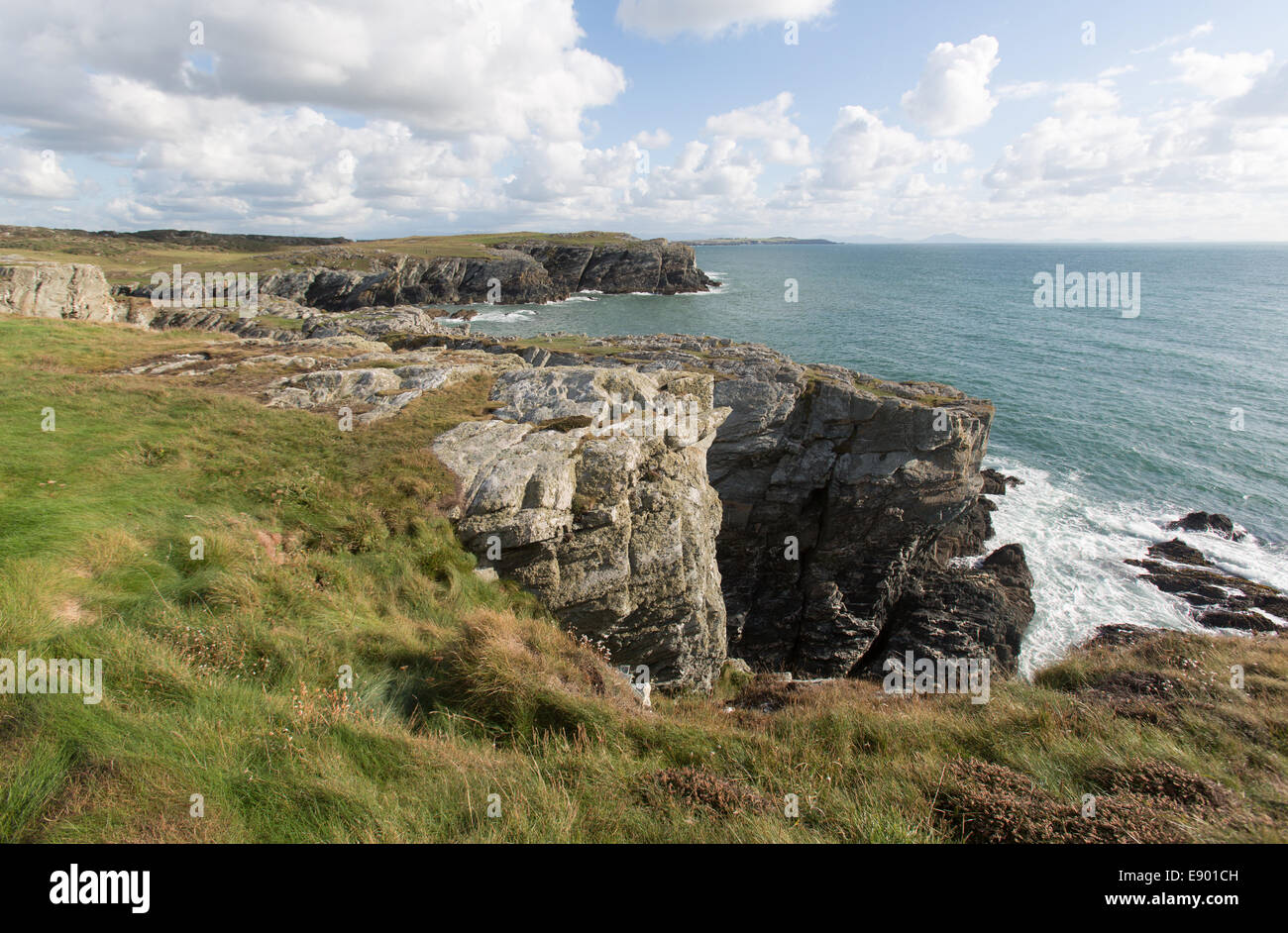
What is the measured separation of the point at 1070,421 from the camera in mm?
50219

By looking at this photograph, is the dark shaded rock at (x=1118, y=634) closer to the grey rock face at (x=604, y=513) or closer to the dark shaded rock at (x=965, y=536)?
the dark shaded rock at (x=965, y=536)

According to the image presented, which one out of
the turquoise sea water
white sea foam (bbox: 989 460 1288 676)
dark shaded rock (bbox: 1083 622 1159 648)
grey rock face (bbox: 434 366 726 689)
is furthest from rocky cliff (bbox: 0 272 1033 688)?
the turquoise sea water

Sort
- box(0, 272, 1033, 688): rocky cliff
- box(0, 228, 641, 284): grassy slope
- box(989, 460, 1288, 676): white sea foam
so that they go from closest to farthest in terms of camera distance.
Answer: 1. box(0, 272, 1033, 688): rocky cliff
2. box(989, 460, 1288, 676): white sea foam
3. box(0, 228, 641, 284): grassy slope

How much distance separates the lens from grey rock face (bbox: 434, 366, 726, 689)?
1432 cm

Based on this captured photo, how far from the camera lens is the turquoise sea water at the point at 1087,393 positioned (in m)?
33.0

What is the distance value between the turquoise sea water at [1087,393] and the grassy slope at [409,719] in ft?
78.8

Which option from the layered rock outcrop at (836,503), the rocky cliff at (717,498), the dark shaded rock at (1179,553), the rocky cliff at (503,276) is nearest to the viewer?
the rocky cliff at (717,498)

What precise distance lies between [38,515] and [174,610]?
4.23 metres

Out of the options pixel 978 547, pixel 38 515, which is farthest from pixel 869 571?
pixel 38 515

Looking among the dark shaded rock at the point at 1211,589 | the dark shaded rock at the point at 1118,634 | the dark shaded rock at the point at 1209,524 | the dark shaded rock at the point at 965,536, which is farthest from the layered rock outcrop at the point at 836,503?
the dark shaded rock at the point at 1209,524

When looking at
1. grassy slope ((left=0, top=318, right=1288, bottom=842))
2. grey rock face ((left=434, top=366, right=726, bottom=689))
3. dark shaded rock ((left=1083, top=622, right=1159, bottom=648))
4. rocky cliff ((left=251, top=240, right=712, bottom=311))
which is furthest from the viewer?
rocky cliff ((left=251, top=240, right=712, bottom=311))

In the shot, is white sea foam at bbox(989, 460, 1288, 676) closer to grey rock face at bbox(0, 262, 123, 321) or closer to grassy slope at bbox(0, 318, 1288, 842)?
grassy slope at bbox(0, 318, 1288, 842)

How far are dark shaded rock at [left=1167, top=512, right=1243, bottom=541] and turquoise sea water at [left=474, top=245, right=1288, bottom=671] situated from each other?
887mm
